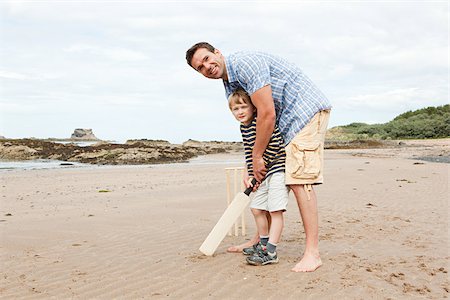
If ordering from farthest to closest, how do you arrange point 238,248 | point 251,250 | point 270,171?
point 238,248 < point 251,250 < point 270,171

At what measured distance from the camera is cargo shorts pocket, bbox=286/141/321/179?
4281 mm

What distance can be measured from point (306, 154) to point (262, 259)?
1.09 meters

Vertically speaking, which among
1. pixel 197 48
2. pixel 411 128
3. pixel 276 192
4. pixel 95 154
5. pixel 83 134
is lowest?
pixel 276 192

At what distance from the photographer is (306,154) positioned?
4285 mm

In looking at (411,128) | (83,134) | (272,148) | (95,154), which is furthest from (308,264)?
(83,134)

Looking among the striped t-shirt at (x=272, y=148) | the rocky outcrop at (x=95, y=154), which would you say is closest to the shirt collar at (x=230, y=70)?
the striped t-shirt at (x=272, y=148)

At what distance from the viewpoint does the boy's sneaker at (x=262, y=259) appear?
4.52 metres

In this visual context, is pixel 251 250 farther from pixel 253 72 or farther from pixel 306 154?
pixel 253 72

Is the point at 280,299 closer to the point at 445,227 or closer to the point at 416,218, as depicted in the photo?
the point at 445,227

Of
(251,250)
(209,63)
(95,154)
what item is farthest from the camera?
(95,154)

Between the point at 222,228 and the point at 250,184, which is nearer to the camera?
the point at 250,184

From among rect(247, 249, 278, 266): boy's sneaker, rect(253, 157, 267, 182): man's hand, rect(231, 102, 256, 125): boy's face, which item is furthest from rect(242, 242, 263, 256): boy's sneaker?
rect(231, 102, 256, 125): boy's face

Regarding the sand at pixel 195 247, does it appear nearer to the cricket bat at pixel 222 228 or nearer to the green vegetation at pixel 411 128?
the cricket bat at pixel 222 228

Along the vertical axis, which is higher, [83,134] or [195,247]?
[83,134]
